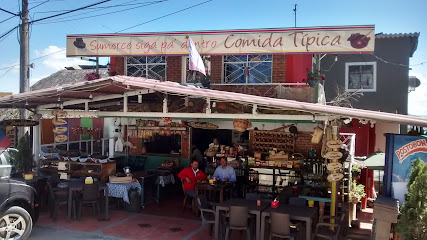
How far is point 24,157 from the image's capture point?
34.1 ft

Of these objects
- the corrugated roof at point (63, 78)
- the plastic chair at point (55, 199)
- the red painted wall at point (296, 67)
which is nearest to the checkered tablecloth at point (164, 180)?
the plastic chair at point (55, 199)

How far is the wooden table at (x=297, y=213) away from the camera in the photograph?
6.91 metres

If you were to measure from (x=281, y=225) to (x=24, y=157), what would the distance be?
7396 mm

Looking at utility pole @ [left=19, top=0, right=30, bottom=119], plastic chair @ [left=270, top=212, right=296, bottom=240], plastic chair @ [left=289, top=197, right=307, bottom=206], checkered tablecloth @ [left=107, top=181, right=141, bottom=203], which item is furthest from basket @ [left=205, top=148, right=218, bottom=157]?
utility pole @ [left=19, top=0, right=30, bottom=119]

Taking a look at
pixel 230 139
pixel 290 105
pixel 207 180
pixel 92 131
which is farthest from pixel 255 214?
pixel 92 131

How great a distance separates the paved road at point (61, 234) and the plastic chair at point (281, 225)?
3506 millimetres

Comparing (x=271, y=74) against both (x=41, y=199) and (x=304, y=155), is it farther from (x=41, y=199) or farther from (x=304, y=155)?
(x=41, y=199)

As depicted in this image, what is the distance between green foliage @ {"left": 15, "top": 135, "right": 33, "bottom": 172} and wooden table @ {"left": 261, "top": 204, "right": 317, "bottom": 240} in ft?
22.6

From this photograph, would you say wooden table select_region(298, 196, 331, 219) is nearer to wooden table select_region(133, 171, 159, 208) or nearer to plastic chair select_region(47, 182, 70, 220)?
wooden table select_region(133, 171, 159, 208)

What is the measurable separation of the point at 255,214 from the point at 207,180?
331 cm

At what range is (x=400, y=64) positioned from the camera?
16.5 metres

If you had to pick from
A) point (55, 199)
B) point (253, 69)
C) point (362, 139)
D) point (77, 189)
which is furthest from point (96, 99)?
point (362, 139)

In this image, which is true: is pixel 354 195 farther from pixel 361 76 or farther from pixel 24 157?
pixel 24 157

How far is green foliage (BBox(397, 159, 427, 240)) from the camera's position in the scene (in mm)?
6012
